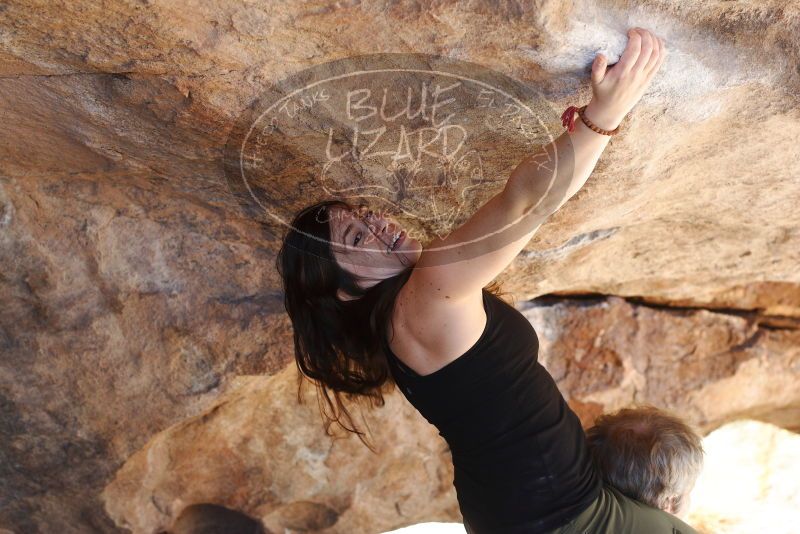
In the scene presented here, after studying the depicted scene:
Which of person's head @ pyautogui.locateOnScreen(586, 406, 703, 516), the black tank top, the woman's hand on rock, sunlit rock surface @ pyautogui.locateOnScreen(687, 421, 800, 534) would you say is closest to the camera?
the woman's hand on rock

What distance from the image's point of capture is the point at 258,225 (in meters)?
1.55

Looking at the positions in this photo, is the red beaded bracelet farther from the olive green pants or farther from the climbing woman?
the olive green pants

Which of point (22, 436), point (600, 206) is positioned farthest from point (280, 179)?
point (22, 436)

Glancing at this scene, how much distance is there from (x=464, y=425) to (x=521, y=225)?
1.20 feet

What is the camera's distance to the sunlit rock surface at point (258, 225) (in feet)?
3.37

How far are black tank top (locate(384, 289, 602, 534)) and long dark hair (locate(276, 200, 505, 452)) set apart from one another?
97mm

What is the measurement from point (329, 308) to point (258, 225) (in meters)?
0.34

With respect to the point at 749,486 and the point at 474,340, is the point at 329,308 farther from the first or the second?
the point at 749,486

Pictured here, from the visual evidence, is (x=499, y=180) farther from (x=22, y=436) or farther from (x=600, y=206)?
(x=22, y=436)

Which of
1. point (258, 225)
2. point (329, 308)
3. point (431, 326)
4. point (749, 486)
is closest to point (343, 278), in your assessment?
point (329, 308)

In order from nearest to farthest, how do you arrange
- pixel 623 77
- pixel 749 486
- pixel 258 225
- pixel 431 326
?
pixel 623 77, pixel 431 326, pixel 258 225, pixel 749 486

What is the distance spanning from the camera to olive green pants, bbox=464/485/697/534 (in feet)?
4.09

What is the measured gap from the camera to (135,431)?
167 cm

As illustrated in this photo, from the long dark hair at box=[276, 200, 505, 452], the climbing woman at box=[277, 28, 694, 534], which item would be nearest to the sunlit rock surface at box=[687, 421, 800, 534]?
the climbing woman at box=[277, 28, 694, 534]
